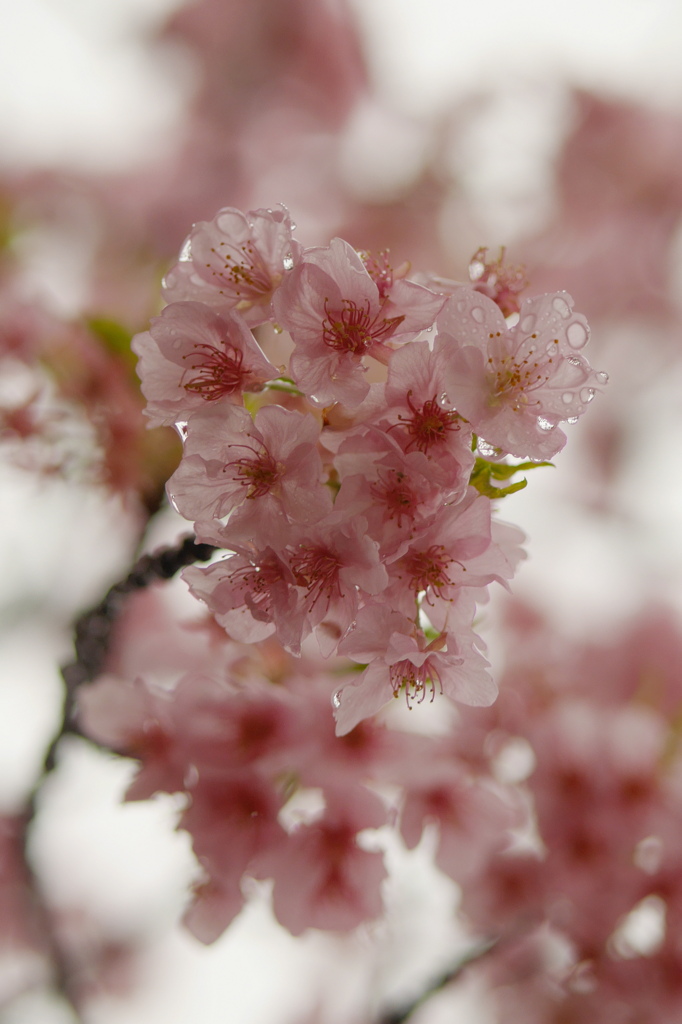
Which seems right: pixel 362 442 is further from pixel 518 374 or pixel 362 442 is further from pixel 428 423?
pixel 518 374

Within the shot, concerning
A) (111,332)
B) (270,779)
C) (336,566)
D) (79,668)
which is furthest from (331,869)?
(111,332)

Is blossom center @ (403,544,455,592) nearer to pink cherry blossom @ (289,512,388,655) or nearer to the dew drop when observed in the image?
pink cherry blossom @ (289,512,388,655)

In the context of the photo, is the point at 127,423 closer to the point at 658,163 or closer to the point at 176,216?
the point at 176,216

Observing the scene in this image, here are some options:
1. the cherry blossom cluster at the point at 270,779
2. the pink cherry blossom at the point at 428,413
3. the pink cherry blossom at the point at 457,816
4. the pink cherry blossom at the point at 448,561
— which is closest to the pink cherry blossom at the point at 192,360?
the pink cherry blossom at the point at 428,413

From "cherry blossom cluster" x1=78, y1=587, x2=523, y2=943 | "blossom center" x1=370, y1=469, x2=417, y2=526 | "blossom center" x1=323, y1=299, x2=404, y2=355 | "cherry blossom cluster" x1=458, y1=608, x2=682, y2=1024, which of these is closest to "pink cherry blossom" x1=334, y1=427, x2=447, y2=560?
"blossom center" x1=370, y1=469, x2=417, y2=526

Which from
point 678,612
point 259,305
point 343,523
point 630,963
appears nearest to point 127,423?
point 259,305

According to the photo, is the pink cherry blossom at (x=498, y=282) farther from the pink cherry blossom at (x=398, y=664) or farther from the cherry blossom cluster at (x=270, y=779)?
the cherry blossom cluster at (x=270, y=779)
